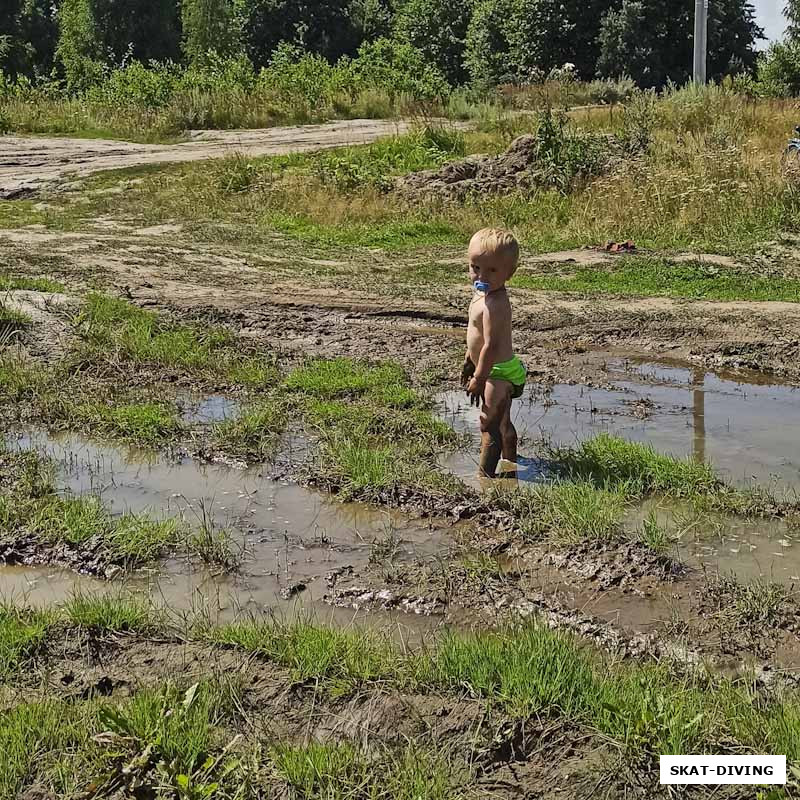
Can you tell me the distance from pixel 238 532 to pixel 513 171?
13206 mm

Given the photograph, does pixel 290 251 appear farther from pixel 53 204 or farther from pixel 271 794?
pixel 271 794

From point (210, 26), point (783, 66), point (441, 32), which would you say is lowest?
point (783, 66)

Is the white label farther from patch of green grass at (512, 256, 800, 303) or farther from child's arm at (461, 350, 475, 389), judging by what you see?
patch of green grass at (512, 256, 800, 303)

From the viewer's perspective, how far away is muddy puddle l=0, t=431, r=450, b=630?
4699mm

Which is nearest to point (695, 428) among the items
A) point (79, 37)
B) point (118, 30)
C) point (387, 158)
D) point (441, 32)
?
point (387, 158)

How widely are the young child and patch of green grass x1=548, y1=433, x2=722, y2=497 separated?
415mm

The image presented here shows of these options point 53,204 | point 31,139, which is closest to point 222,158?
point 53,204

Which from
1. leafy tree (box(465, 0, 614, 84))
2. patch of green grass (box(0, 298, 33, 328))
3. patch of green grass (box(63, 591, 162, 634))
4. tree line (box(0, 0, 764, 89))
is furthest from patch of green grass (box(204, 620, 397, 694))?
leafy tree (box(465, 0, 614, 84))

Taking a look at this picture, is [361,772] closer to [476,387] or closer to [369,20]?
[476,387]

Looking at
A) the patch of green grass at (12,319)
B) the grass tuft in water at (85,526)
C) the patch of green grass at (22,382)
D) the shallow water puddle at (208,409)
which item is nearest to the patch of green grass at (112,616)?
the grass tuft in water at (85,526)

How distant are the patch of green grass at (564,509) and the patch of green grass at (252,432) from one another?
1.67 meters

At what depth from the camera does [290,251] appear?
1431 cm

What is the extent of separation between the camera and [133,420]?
7.14 meters

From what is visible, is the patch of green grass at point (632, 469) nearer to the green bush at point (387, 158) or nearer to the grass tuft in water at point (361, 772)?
the grass tuft in water at point (361, 772)
